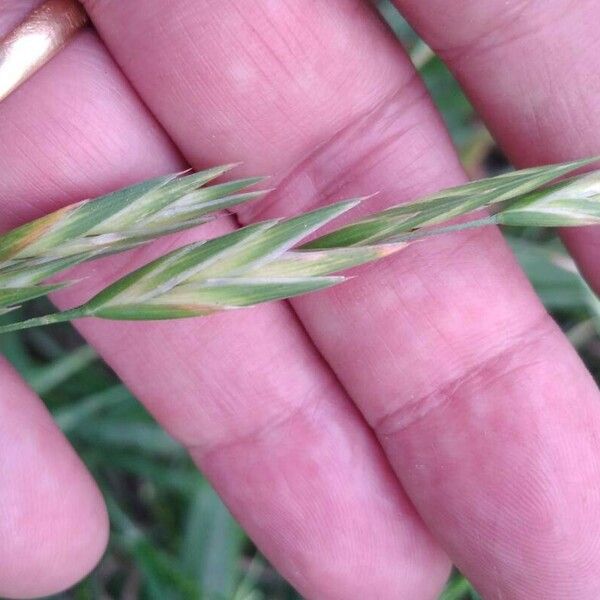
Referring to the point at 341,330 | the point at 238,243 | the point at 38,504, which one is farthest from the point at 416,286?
the point at 38,504

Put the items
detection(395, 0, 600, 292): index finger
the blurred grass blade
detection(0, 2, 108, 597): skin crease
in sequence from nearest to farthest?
detection(395, 0, 600, 292): index finger
detection(0, 2, 108, 597): skin crease
the blurred grass blade

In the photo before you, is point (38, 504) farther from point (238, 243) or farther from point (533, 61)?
point (533, 61)

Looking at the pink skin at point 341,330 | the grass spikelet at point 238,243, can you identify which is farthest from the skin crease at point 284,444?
the grass spikelet at point 238,243

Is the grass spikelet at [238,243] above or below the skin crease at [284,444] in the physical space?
above

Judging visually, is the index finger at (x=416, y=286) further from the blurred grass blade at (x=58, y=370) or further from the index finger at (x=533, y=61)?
the blurred grass blade at (x=58, y=370)

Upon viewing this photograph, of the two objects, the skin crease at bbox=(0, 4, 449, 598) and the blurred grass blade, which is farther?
the blurred grass blade

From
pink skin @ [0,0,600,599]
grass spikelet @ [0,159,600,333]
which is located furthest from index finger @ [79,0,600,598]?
grass spikelet @ [0,159,600,333]

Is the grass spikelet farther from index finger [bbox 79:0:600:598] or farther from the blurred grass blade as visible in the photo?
the blurred grass blade

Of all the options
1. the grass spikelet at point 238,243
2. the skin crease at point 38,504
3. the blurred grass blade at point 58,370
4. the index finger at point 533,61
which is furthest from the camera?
the blurred grass blade at point 58,370

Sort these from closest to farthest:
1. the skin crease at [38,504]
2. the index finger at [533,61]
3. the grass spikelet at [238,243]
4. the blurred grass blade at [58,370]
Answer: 1. the grass spikelet at [238,243]
2. the index finger at [533,61]
3. the skin crease at [38,504]
4. the blurred grass blade at [58,370]
